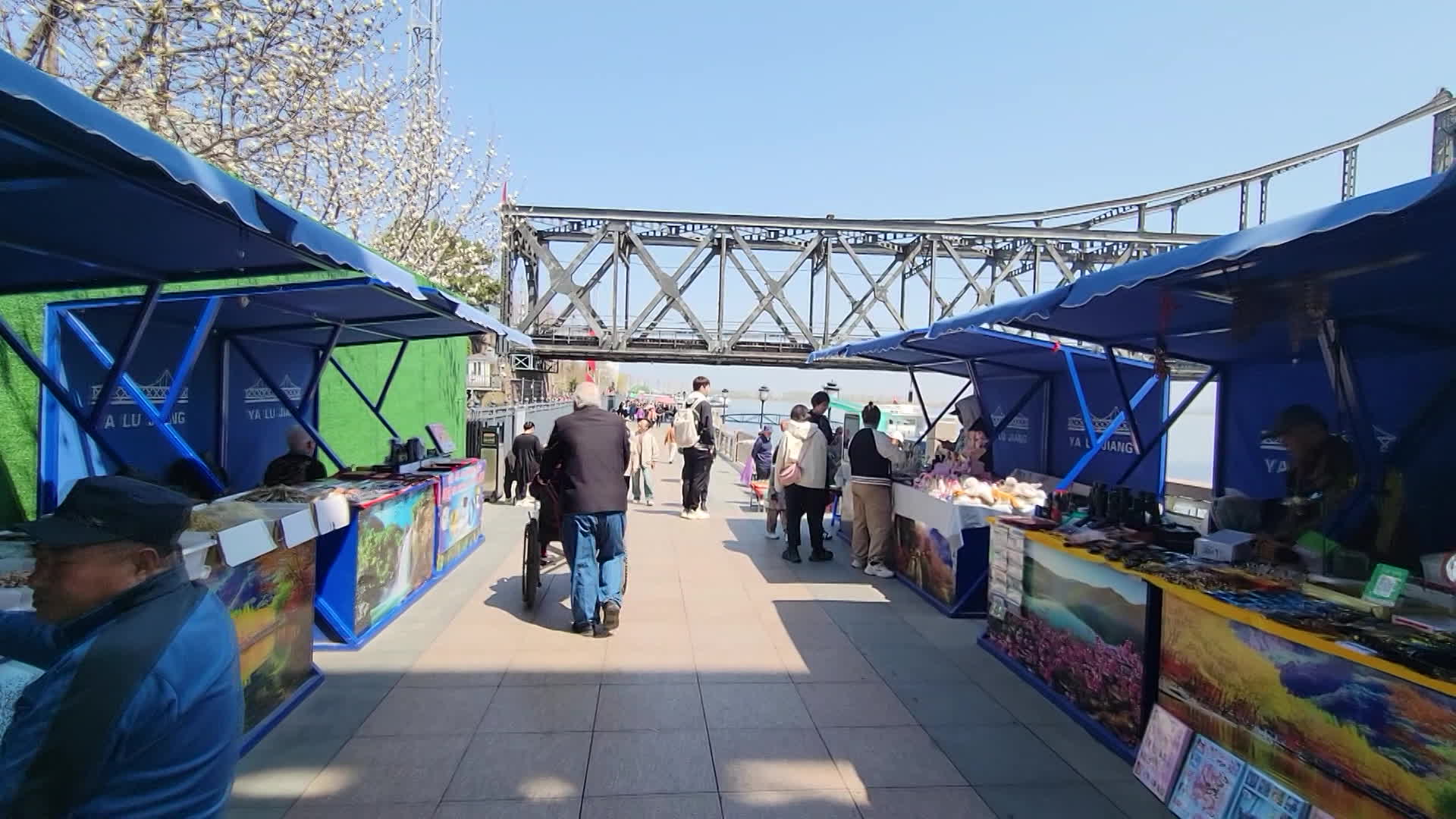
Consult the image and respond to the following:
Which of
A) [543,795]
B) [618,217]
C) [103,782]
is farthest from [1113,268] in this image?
[618,217]

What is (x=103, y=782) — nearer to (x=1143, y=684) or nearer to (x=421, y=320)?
(x=1143, y=684)

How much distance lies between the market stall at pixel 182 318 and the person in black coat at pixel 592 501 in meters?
1.30

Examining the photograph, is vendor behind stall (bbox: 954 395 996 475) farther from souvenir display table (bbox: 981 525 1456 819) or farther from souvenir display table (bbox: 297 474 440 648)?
souvenir display table (bbox: 297 474 440 648)

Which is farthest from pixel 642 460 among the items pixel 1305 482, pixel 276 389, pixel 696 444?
pixel 1305 482

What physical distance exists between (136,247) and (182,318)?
221 centimetres

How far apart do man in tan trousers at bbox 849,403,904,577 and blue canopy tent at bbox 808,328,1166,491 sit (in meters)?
0.97

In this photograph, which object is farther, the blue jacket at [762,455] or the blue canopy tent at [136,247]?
the blue jacket at [762,455]

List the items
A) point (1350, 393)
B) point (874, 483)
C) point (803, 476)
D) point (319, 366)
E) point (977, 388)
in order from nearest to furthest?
1. point (1350, 393)
2. point (319, 366)
3. point (874, 483)
4. point (803, 476)
5. point (977, 388)

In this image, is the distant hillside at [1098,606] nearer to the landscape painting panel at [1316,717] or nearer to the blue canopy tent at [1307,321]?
the landscape painting panel at [1316,717]

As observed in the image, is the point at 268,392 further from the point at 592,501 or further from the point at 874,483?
the point at 874,483

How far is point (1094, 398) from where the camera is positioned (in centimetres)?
776

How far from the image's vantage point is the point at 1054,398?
8516 mm

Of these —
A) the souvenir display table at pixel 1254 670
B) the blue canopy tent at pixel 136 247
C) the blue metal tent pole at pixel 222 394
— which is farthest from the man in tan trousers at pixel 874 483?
the blue metal tent pole at pixel 222 394

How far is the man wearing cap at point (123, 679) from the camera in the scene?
1301 mm
